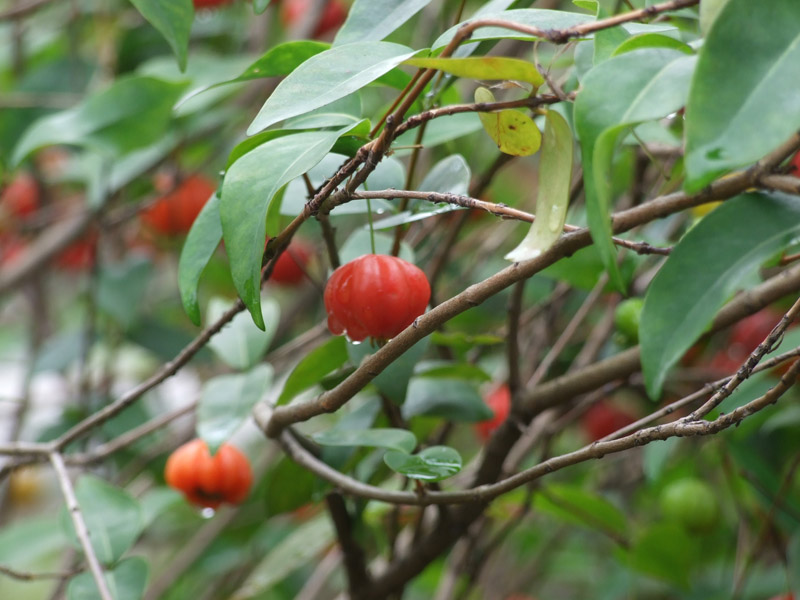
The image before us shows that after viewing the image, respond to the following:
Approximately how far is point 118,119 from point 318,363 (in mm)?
532

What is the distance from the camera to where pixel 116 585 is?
68 centimetres

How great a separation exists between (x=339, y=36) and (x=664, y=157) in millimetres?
467

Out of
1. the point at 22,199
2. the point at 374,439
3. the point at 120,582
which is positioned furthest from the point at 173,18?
the point at 22,199

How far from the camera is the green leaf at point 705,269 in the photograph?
1.22ft

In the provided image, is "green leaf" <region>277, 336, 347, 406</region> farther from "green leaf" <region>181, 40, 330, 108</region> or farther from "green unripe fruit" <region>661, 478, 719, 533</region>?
"green unripe fruit" <region>661, 478, 719, 533</region>

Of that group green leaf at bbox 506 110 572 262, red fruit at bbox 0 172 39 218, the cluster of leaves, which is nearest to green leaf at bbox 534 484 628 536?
the cluster of leaves

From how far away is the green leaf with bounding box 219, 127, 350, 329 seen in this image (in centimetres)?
44

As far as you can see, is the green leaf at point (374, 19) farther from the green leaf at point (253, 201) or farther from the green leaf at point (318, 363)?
the green leaf at point (318, 363)

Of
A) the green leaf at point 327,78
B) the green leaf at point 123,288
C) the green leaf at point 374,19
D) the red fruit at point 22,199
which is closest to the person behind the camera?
the green leaf at point 327,78

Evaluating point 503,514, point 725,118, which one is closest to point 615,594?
point 503,514

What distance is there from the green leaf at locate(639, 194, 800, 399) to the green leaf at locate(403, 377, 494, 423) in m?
0.35

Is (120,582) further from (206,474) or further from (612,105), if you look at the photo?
(612,105)

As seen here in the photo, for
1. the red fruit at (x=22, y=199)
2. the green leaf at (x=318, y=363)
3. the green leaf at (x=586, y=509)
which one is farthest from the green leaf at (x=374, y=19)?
the red fruit at (x=22, y=199)

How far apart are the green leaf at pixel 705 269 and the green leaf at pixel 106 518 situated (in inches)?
20.0
